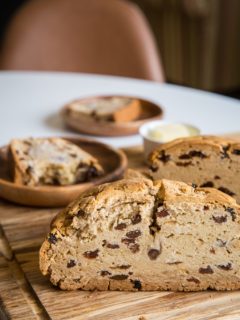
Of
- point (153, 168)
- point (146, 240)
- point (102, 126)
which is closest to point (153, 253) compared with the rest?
point (146, 240)

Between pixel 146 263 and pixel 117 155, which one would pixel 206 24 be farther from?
pixel 146 263

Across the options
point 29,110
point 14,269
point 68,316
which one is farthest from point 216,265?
point 29,110

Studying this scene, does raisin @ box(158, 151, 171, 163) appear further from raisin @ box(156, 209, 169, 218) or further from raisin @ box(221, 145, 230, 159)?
raisin @ box(156, 209, 169, 218)

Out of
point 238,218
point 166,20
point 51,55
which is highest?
point 238,218

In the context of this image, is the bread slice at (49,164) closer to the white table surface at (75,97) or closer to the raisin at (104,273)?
the white table surface at (75,97)

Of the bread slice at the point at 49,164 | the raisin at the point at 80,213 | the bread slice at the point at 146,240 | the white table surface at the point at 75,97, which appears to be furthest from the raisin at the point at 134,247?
the white table surface at the point at 75,97

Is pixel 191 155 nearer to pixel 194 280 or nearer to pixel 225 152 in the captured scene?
pixel 225 152
